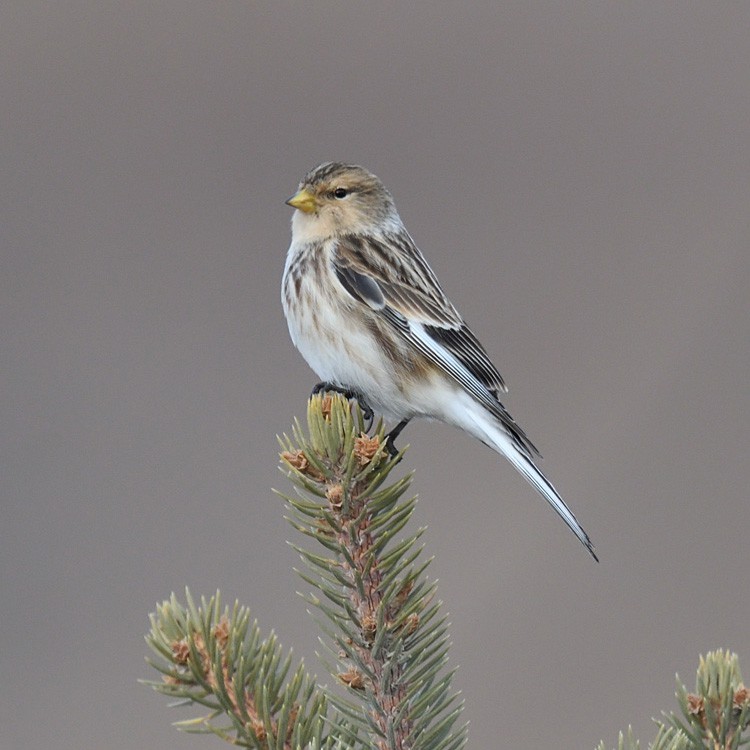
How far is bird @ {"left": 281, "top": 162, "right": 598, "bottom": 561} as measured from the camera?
297 centimetres

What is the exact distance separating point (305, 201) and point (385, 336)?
1.95 feet

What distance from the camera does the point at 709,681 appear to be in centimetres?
125

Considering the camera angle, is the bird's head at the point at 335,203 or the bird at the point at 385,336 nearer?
the bird at the point at 385,336

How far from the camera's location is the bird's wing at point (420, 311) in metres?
3.04

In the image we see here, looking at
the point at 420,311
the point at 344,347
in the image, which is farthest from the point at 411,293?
the point at 344,347

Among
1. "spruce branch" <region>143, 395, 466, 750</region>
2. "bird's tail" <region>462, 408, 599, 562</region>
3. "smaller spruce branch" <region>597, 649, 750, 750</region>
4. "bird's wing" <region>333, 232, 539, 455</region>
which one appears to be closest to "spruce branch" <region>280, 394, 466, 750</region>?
"spruce branch" <region>143, 395, 466, 750</region>

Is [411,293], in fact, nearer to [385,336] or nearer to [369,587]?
[385,336]

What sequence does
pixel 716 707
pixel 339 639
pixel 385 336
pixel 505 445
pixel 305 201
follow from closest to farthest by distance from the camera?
pixel 716 707 < pixel 339 639 < pixel 505 445 < pixel 385 336 < pixel 305 201

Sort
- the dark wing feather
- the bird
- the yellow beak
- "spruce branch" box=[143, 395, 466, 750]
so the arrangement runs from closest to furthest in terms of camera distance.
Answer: "spruce branch" box=[143, 395, 466, 750]
the bird
the dark wing feather
the yellow beak

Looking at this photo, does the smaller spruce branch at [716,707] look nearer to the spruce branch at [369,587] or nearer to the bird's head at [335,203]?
the spruce branch at [369,587]

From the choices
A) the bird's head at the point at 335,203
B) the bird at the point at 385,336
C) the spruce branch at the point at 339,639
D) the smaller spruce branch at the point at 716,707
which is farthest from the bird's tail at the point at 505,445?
the smaller spruce branch at the point at 716,707

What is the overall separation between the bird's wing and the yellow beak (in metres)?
0.15

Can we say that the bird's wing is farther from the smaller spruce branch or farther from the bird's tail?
the smaller spruce branch

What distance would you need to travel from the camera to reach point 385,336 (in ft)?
10.1
